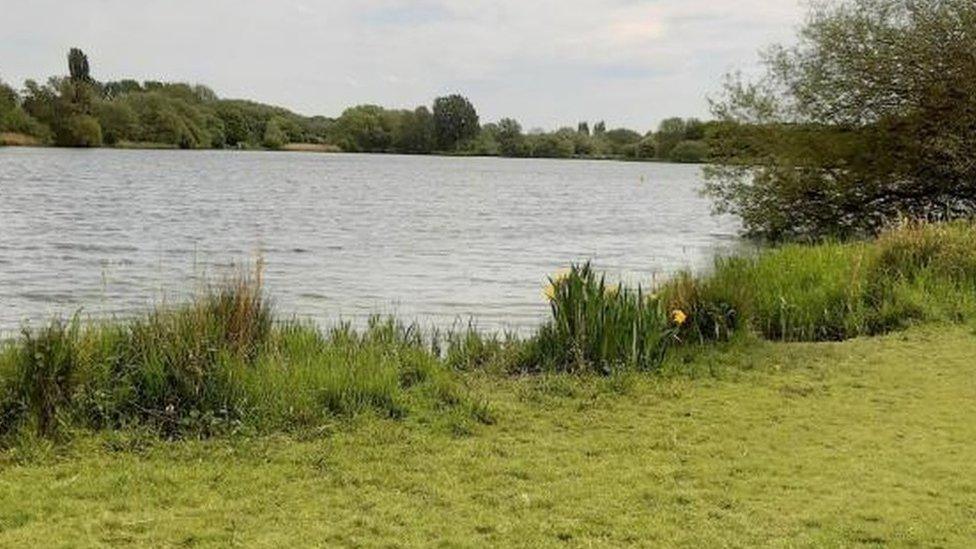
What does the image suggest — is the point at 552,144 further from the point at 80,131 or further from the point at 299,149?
the point at 80,131

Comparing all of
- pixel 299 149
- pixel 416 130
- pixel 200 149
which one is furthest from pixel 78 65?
Answer: pixel 416 130

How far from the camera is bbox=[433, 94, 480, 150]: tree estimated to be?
420ft

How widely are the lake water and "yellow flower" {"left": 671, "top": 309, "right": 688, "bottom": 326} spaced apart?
12.8 feet

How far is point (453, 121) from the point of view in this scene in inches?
5202

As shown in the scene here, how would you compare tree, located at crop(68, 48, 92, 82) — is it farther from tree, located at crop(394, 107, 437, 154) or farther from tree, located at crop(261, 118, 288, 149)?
tree, located at crop(394, 107, 437, 154)

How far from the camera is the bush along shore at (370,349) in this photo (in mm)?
6480

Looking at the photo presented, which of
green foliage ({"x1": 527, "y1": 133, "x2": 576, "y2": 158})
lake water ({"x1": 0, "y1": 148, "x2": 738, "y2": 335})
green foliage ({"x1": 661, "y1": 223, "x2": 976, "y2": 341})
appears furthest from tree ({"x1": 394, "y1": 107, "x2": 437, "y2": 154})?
green foliage ({"x1": 661, "y1": 223, "x2": 976, "y2": 341})

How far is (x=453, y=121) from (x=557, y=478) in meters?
128

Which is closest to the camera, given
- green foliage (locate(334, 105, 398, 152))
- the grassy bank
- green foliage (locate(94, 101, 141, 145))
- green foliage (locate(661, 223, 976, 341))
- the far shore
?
the grassy bank

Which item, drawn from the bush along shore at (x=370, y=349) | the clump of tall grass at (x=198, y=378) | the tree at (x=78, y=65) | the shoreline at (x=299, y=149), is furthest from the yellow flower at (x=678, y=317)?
the tree at (x=78, y=65)

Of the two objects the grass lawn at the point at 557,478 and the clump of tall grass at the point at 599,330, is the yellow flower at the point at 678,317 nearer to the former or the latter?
the clump of tall grass at the point at 599,330

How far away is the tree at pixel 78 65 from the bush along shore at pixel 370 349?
114 m

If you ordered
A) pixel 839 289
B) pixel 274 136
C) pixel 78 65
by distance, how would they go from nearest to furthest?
pixel 839 289, pixel 78 65, pixel 274 136

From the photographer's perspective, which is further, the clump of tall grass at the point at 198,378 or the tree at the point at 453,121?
the tree at the point at 453,121
